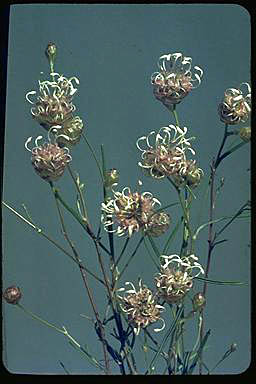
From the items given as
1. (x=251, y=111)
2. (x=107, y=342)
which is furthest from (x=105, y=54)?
(x=107, y=342)

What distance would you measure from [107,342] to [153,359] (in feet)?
0.17

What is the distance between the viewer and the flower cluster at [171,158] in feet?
1.95

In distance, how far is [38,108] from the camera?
2.00 ft

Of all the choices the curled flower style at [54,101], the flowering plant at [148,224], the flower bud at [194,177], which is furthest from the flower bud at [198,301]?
the curled flower style at [54,101]

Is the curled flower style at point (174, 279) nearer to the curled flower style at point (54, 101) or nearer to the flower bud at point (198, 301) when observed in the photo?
the flower bud at point (198, 301)

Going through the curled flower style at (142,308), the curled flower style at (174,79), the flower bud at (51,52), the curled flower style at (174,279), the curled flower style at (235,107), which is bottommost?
the curled flower style at (142,308)

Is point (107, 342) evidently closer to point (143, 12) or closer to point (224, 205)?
point (224, 205)

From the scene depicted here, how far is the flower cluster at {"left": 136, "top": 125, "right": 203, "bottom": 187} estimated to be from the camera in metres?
0.59

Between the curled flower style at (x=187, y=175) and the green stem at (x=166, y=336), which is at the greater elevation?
the curled flower style at (x=187, y=175)

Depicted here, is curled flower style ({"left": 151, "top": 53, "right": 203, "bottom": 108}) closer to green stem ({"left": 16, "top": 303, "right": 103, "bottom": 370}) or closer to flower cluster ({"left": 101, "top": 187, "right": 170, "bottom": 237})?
flower cluster ({"left": 101, "top": 187, "right": 170, "bottom": 237})

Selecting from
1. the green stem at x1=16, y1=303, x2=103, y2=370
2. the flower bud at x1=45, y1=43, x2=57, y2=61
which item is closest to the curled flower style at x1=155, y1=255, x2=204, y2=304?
the green stem at x1=16, y1=303, x2=103, y2=370

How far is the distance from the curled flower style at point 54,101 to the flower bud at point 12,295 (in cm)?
18

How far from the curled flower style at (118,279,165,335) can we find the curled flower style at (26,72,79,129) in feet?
0.63
